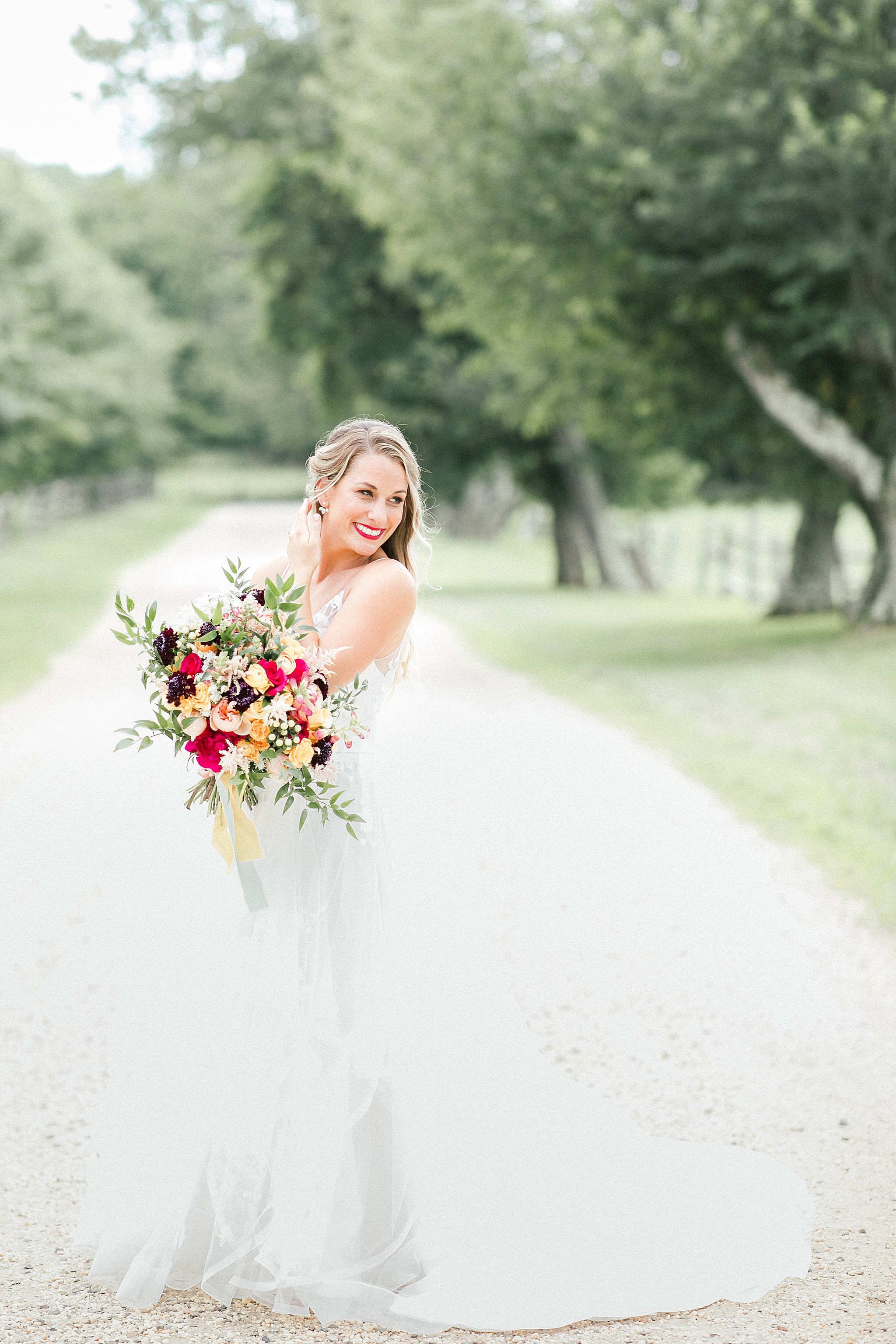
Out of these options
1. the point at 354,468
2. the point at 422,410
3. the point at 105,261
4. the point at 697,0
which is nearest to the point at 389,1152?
the point at 354,468

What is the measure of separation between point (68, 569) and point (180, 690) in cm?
2541

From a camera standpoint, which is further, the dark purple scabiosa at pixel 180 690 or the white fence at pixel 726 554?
the white fence at pixel 726 554

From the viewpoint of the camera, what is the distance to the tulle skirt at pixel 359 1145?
123 inches

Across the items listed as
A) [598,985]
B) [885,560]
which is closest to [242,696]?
[598,985]

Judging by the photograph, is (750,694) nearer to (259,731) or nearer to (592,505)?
(259,731)

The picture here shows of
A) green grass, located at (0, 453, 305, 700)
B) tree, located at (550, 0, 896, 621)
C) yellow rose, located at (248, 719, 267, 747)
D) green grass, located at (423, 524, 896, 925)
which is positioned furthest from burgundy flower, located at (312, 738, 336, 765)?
tree, located at (550, 0, 896, 621)

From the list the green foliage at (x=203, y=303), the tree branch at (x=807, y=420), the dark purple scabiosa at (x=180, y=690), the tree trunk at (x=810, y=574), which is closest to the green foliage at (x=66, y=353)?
the green foliage at (x=203, y=303)

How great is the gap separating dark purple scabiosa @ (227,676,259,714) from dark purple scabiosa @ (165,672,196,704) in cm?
10

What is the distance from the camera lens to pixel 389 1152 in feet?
10.6

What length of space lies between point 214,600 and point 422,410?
2573cm

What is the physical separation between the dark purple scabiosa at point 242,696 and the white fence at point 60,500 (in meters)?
31.3

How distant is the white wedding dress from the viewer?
3.13 m

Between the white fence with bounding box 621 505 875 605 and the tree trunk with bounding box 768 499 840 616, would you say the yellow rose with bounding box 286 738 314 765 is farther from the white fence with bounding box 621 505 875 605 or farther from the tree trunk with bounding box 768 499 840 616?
the tree trunk with bounding box 768 499 840 616

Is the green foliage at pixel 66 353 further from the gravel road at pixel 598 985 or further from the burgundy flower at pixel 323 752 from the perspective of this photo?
the burgundy flower at pixel 323 752
